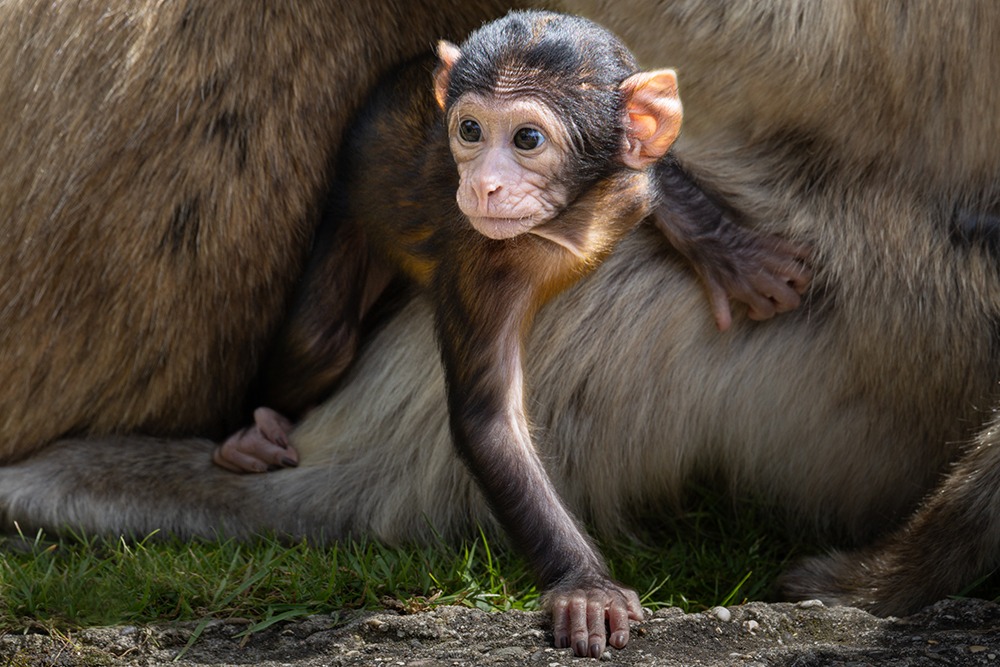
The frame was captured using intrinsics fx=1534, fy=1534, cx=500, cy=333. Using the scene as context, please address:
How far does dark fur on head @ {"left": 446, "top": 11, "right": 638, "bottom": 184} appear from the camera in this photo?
11.2 feet

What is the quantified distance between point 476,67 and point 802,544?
6.66 ft

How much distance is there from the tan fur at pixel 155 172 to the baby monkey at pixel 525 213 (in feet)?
0.68

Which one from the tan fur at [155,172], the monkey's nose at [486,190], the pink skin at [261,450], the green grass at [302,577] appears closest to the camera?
the monkey's nose at [486,190]

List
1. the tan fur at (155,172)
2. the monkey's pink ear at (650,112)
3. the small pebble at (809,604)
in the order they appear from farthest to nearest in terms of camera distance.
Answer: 1. the tan fur at (155,172)
2. the small pebble at (809,604)
3. the monkey's pink ear at (650,112)

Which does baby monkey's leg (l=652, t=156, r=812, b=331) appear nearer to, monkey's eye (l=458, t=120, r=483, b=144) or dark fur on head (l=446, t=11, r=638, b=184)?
dark fur on head (l=446, t=11, r=638, b=184)

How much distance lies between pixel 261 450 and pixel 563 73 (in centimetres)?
175

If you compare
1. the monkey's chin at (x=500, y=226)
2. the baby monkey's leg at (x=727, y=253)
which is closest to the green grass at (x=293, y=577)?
the baby monkey's leg at (x=727, y=253)

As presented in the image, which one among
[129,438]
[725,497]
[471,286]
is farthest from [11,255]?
[725,497]

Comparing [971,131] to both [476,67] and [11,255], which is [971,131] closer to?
[476,67]

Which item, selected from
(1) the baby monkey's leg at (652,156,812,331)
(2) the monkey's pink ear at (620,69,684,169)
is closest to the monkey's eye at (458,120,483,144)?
(2) the monkey's pink ear at (620,69,684,169)

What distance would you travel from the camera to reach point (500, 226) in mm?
3305

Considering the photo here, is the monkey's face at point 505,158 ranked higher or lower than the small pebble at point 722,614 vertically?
higher

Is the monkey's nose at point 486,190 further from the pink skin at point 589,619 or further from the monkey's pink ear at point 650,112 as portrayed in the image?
the pink skin at point 589,619

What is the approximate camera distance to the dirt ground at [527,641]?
3400 mm
